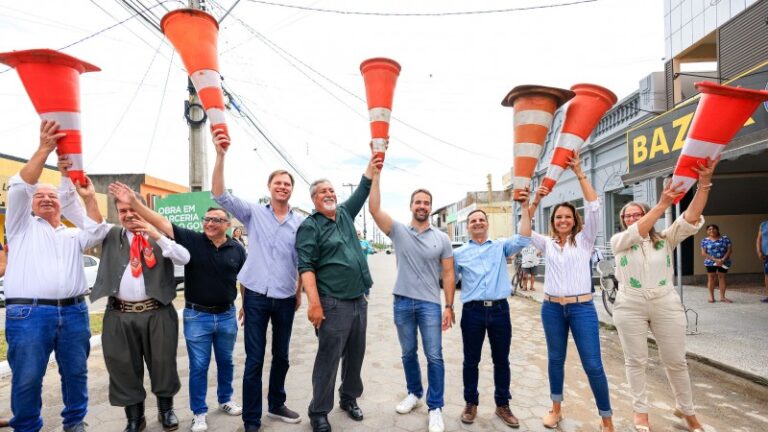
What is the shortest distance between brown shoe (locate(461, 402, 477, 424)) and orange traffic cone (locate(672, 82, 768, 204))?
7.54 ft

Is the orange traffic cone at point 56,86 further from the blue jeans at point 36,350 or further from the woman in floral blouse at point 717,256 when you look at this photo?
the woman in floral blouse at point 717,256

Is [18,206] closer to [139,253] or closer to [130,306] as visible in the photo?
[139,253]

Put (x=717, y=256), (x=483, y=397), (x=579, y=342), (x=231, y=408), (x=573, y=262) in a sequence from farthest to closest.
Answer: (x=717, y=256) → (x=483, y=397) → (x=231, y=408) → (x=573, y=262) → (x=579, y=342)

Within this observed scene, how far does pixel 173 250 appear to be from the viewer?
3.23 metres

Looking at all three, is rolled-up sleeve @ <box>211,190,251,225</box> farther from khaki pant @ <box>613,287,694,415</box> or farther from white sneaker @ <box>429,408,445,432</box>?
khaki pant @ <box>613,287,694,415</box>

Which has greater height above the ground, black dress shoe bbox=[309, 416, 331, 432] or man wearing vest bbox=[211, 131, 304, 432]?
man wearing vest bbox=[211, 131, 304, 432]

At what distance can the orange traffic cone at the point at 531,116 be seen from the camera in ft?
9.77

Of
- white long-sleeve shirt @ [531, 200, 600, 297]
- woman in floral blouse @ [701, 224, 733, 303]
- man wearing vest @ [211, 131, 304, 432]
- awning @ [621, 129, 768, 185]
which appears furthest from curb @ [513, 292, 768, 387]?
man wearing vest @ [211, 131, 304, 432]

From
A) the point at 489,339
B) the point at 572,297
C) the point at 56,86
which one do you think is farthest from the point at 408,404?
the point at 56,86

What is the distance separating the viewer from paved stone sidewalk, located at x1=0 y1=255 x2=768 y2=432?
3.52 metres

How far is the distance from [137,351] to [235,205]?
4.21 feet

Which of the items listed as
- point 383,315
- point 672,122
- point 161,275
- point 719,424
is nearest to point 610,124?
point 672,122

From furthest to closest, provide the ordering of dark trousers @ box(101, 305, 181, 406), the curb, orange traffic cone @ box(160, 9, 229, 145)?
the curb → dark trousers @ box(101, 305, 181, 406) → orange traffic cone @ box(160, 9, 229, 145)

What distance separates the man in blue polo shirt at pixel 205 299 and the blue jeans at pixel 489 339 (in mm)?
1917
